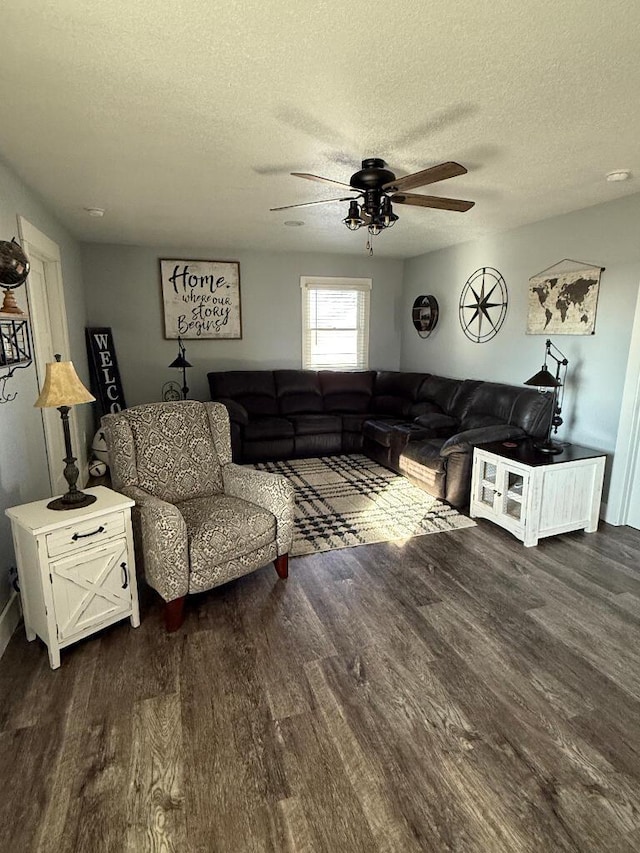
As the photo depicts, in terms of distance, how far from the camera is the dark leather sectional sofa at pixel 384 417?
12.7 feet

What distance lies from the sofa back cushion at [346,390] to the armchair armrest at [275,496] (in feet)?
9.88

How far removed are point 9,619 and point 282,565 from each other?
1.39 metres

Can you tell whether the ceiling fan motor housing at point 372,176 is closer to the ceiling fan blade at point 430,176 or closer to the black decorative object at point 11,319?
the ceiling fan blade at point 430,176

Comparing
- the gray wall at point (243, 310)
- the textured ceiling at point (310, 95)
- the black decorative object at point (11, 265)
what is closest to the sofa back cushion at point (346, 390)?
the gray wall at point (243, 310)

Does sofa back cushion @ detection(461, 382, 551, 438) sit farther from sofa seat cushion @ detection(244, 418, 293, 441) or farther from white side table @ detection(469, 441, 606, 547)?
sofa seat cushion @ detection(244, 418, 293, 441)

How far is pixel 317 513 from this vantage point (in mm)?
3738

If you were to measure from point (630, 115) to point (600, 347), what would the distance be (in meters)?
1.88

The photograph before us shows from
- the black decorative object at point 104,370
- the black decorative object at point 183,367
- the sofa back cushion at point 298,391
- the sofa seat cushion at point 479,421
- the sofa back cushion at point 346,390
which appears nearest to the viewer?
the sofa seat cushion at point 479,421

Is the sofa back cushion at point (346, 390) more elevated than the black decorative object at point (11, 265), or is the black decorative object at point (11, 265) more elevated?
the black decorative object at point (11, 265)

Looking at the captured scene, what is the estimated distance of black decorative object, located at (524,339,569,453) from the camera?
3387 mm

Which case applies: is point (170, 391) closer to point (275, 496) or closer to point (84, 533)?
point (275, 496)

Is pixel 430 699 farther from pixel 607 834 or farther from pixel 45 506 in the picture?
pixel 45 506

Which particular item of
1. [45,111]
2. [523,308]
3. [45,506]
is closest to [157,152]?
[45,111]

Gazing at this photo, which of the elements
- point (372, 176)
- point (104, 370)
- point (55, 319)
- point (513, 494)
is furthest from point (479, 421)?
point (104, 370)
